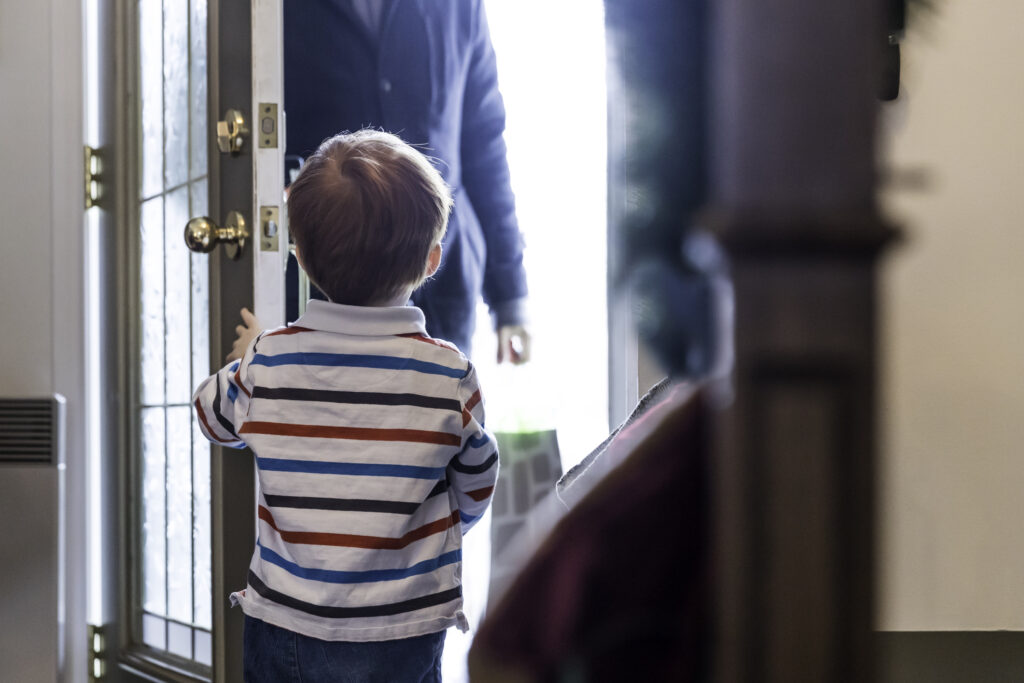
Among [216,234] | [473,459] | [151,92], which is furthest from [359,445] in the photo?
[151,92]

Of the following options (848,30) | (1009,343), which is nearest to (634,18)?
(848,30)

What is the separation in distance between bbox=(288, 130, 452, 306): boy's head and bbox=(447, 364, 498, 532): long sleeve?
147 mm

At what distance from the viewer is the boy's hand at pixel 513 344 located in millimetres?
1768

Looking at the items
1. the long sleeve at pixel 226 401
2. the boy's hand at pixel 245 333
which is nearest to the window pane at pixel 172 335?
the boy's hand at pixel 245 333

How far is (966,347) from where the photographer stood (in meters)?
1.95

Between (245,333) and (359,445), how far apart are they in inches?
13.9

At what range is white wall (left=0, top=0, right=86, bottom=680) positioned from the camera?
1.91 metres

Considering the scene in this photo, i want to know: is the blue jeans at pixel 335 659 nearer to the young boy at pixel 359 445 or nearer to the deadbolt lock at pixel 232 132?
the young boy at pixel 359 445

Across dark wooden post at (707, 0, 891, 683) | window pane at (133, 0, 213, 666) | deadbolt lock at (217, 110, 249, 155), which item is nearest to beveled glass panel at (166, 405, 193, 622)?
window pane at (133, 0, 213, 666)

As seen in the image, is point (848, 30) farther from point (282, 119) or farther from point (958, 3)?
point (958, 3)

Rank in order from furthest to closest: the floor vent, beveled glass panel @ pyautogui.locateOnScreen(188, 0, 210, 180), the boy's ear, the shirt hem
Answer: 1. the floor vent
2. beveled glass panel @ pyautogui.locateOnScreen(188, 0, 210, 180)
3. the boy's ear
4. the shirt hem

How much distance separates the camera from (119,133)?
73.5 inches

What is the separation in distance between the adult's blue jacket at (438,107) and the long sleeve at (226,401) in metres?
0.55

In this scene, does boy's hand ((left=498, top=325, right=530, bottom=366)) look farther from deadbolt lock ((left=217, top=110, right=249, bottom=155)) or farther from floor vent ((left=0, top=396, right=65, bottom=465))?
floor vent ((left=0, top=396, right=65, bottom=465))
